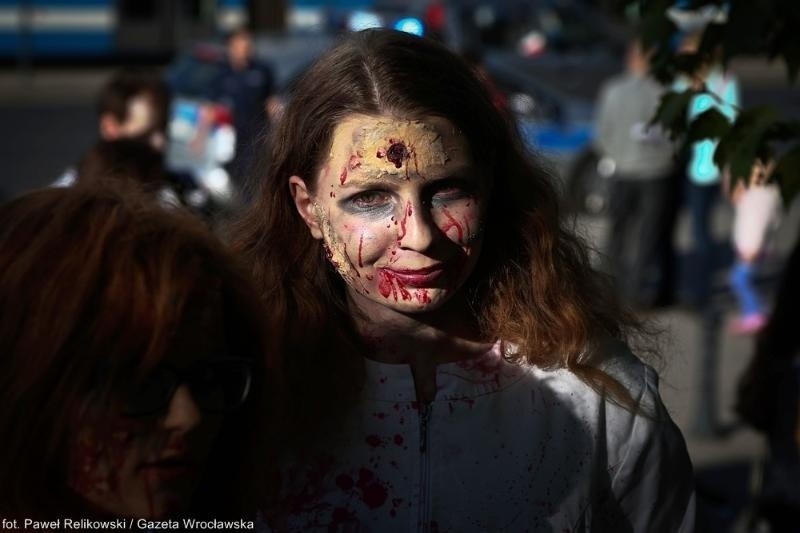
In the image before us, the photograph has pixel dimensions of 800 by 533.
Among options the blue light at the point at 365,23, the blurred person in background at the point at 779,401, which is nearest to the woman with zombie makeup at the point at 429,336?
the blue light at the point at 365,23

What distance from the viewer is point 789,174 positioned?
8.68ft

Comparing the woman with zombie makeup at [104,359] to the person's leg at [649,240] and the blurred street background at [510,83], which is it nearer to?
the blurred street background at [510,83]

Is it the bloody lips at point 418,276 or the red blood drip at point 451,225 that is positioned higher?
the red blood drip at point 451,225

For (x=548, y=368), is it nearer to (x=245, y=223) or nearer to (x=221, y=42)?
(x=245, y=223)

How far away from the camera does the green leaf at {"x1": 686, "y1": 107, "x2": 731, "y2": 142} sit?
275 cm

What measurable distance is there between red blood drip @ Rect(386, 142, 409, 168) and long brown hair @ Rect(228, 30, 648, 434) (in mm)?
59

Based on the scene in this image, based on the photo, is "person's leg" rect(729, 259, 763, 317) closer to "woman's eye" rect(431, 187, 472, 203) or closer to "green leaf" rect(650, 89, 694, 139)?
"green leaf" rect(650, 89, 694, 139)

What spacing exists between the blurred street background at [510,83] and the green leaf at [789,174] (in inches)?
14.5

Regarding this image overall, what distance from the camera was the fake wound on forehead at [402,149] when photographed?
7.13 feet

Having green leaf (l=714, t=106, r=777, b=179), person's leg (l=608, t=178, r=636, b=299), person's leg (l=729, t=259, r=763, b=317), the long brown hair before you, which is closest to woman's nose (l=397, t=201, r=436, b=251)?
the long brown hair

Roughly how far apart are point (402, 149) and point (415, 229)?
0.14 metres

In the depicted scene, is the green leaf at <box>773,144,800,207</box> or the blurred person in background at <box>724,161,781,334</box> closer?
the green leaf at <box>773,144,800,207</box>

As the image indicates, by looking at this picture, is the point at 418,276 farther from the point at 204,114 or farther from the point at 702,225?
the point at 204,114

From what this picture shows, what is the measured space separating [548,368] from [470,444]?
0.20 metres
